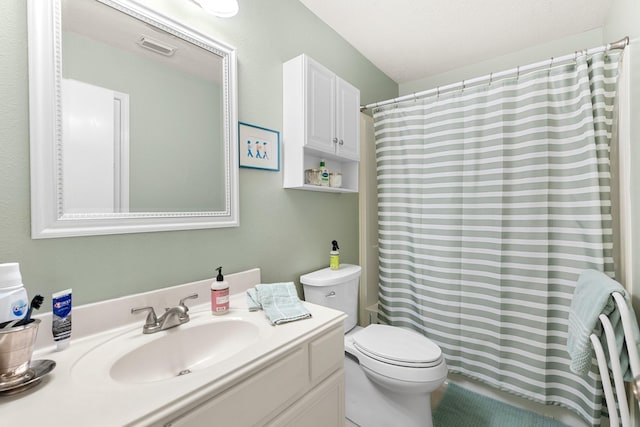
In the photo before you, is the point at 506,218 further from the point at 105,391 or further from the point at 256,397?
the point at 105,391

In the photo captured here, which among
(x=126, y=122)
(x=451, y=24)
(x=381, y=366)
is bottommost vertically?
(x=381, y=366)

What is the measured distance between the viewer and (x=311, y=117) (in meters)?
1.46

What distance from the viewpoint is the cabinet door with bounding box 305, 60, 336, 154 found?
146cm

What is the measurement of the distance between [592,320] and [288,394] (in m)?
1.12

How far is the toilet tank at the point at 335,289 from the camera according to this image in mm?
1553

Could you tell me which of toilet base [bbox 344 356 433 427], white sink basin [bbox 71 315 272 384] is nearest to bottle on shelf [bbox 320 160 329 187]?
white sink basin [bbox 71 315 272 384]

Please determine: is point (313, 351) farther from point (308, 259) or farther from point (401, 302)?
point (401, 302)

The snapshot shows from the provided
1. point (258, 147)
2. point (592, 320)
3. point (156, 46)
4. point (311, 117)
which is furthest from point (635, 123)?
point (156, 46)

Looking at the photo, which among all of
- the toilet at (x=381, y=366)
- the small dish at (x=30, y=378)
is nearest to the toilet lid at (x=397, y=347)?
the toilet at (x=381, y=366)

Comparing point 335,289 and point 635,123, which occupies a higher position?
point 635,123

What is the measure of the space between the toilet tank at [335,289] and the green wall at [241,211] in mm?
105

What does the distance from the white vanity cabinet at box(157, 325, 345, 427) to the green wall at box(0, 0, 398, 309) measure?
0.54 m

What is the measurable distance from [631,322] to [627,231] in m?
0.60

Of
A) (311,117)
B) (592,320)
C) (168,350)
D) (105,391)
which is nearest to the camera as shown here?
(105,391)
